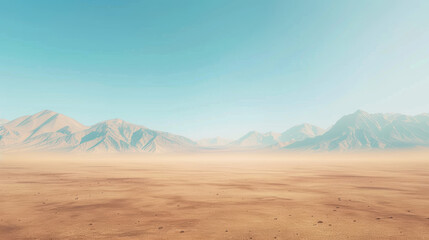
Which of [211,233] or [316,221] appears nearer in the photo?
[211,233]

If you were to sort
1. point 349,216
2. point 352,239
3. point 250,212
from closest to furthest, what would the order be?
1. point 352,239
2. point 349,216
3. point 250,212

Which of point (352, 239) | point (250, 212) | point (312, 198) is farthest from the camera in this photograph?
point (312, 198)

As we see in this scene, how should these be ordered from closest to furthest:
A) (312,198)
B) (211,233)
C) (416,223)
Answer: (211,233)
(416,223)
(312,198)

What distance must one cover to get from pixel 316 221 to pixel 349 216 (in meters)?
3.30

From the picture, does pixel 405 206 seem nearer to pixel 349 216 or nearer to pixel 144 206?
pixel 349 216

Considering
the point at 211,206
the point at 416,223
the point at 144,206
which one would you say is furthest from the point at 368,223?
the point at 144,206

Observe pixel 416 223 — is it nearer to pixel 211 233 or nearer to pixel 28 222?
pixel 211 233

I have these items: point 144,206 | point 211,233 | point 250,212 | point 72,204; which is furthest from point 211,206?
point 72,204

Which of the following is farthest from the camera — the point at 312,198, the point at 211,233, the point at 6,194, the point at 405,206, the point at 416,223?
the point at 6,194

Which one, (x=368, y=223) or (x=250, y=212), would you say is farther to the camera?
(x=250, y=212)

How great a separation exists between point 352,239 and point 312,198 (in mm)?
12412

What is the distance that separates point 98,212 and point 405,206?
26.6 meters

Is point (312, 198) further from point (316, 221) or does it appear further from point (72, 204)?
point (72, 204)

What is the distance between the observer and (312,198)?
81.5ft
